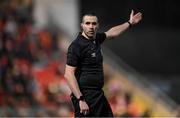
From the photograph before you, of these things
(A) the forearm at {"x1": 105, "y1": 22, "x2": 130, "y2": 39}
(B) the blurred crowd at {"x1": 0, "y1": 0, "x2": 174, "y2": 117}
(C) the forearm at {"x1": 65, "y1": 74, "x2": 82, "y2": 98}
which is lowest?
(B) the blurred crowd at {"x1": 0, "y1": 0, "x2": 174, "y2": 117}

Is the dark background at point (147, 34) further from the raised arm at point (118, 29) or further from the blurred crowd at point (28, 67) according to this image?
the raised arm at point (118, 29)

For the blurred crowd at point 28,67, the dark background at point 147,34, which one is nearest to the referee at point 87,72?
the blurred crowd at point 28,67

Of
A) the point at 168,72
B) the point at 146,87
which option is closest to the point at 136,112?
the point at 146,87

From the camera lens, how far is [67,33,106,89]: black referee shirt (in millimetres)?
6902

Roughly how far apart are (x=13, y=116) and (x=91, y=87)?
7005 mm

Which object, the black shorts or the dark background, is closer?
the black shorts

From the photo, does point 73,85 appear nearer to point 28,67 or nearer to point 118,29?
point 118,29

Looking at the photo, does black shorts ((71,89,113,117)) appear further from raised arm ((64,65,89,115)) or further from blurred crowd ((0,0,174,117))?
blurred crowd ((0,0,174,117))

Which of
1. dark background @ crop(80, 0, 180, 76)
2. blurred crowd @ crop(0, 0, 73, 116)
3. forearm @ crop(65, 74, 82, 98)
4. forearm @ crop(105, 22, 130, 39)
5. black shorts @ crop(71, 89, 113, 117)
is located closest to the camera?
forearm @ crop(65, 74, 82, 98)

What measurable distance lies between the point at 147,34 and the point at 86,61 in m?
10.3

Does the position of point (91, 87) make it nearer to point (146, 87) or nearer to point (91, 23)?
point (91, 23)

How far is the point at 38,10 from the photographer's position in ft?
52.8

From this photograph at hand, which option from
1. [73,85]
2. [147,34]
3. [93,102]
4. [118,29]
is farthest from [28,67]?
[73,85]

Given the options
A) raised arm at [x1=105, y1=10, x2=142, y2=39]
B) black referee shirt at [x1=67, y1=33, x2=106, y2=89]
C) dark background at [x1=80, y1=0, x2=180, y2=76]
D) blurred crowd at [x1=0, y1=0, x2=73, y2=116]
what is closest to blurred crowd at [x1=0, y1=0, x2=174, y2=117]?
blurred crowd at [x1=0, y1=0, x2=73, y2=116]
